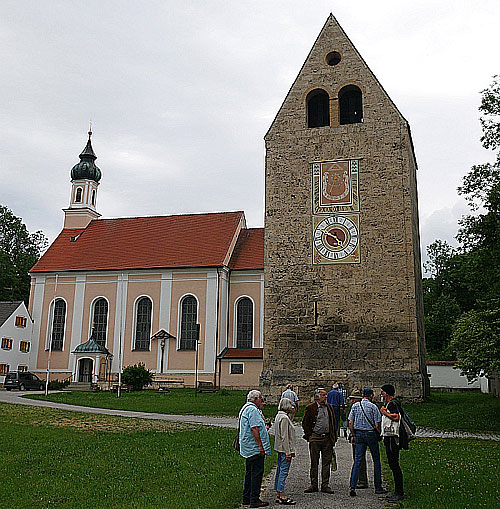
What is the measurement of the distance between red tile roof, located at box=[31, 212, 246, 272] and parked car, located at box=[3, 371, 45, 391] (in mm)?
8686

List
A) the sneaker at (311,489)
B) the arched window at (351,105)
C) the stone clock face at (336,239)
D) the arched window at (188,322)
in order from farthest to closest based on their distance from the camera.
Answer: the arched window at (188,322)
the arched window at (351,105)
the stone clock face at (336,239)
the sneaker at (311,489)

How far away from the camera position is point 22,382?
38625 millimetres

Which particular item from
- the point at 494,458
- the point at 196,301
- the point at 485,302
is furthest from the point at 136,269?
the point at 494,458

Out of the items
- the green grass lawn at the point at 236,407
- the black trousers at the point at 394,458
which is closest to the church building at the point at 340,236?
the green grass lawn at the point at 236,407

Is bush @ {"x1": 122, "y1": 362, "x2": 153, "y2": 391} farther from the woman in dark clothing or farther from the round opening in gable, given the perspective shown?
the woman in dark clothing

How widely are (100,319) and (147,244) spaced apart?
6.58 meters

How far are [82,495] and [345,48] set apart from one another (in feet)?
76.6

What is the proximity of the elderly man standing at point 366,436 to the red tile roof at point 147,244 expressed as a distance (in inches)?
1223

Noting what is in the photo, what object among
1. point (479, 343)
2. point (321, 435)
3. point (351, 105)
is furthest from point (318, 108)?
point (321, 435)

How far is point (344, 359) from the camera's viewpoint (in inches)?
925

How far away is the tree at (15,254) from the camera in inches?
2194

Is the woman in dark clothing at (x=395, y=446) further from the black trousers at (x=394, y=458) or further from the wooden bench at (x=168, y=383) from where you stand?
the wooden bench at (x=168, y=383)

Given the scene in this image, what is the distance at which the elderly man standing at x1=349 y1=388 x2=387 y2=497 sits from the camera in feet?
30.0

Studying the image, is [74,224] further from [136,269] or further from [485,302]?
[485,302]
